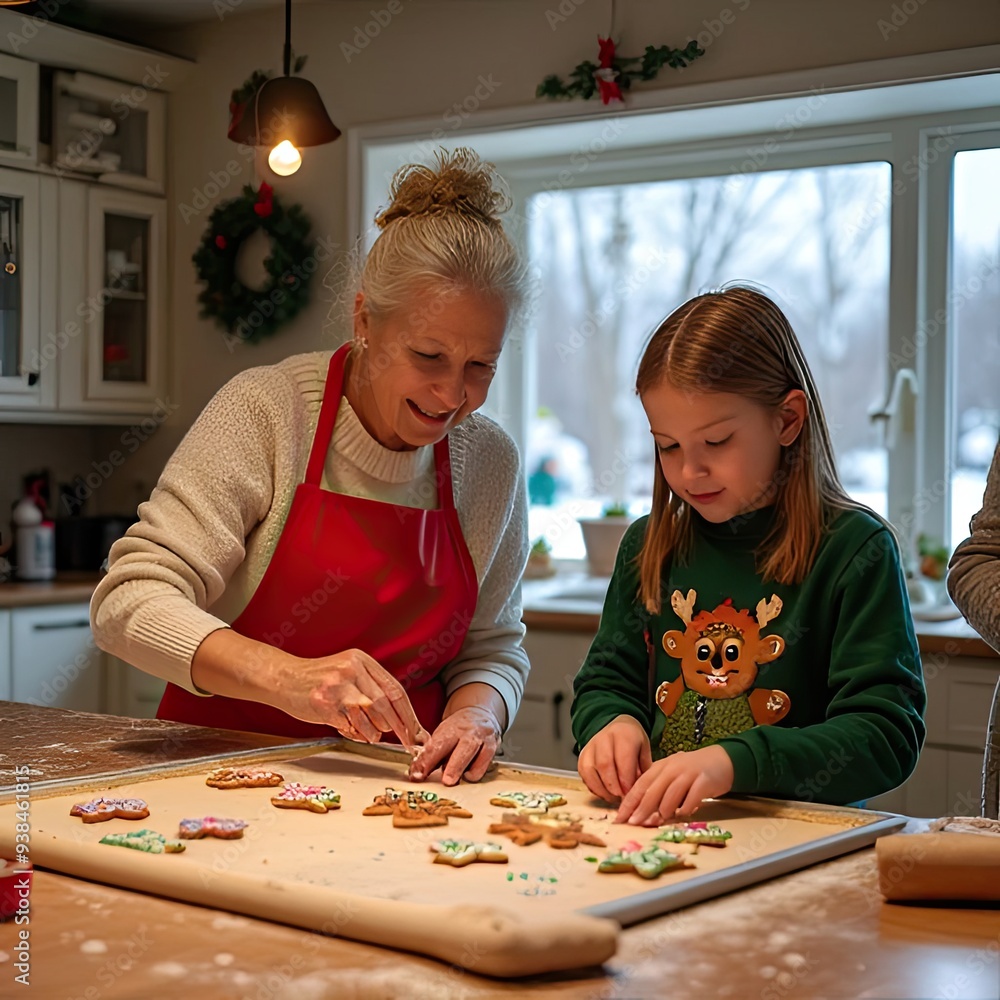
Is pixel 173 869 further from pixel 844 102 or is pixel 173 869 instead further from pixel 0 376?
pixel 0 376

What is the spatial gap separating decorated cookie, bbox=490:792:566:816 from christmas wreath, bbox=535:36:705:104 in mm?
2360

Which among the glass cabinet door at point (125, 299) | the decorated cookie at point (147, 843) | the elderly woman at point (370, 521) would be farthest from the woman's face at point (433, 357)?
the glass cabinet door at point (125, 299)

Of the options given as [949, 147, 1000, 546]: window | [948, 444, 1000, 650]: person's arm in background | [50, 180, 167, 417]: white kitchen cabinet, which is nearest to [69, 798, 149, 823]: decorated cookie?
[948, 444, 1000, 650]: person's arm in background

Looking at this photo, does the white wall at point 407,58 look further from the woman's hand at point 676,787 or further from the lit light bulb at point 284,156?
the woman's hand at point 676,787

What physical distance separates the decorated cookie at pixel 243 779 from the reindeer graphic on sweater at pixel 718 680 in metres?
0.44

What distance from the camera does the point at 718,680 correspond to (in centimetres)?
148

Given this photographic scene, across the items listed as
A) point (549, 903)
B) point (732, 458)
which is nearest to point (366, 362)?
point (732, 458)

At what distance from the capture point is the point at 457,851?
3.53ft

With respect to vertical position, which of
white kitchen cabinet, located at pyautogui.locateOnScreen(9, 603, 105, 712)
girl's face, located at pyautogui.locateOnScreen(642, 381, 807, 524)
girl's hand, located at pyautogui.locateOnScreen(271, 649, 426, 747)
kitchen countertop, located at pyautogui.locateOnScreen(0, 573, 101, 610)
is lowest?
white kitchen cabinet, located at pyautogui.locateOnScreen(9, 603, 105, 712)

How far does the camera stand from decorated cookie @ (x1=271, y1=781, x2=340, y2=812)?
125cm

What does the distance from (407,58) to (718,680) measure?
2.68 meters

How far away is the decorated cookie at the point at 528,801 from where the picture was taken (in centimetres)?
127

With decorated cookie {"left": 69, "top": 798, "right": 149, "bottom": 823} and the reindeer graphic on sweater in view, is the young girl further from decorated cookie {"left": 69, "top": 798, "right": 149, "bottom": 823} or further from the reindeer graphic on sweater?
decorated cookie {"left": 69, "top": 798, "right": 149, "bottom": 823}

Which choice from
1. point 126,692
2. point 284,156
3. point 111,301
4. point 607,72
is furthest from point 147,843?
point 111,301
